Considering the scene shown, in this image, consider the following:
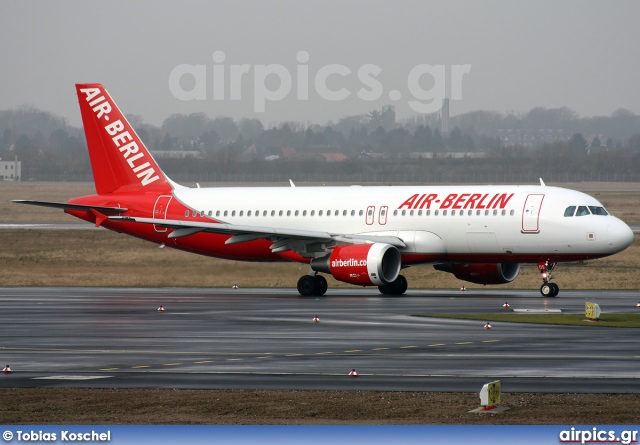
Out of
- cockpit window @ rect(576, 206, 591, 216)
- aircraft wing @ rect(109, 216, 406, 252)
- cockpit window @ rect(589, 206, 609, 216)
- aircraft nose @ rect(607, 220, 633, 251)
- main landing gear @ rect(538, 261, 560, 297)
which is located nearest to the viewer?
aircraft nose @ rect(607, 220, 633, 251)

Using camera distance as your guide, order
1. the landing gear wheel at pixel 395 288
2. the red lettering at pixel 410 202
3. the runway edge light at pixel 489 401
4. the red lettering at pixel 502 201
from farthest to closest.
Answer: the landing gear wheel at pixel 395 288
the red lettering at pixel 410 202
the red lettering at pixel 502 201
the runway edge light at pixel 489 401

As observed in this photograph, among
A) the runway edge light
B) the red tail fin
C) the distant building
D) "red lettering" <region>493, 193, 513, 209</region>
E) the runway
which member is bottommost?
the runway edge light

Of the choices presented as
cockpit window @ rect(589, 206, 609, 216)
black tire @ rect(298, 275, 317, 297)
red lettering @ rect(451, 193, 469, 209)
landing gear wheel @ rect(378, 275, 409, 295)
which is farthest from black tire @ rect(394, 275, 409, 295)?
cockpit window @ rect(589, 206, 609, 216)

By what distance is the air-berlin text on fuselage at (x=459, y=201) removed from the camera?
45.3 m

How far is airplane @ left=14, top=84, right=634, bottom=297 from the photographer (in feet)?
145

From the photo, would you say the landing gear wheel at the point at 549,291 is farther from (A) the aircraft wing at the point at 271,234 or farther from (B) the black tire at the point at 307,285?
(B) the black tire at the point at 307,285

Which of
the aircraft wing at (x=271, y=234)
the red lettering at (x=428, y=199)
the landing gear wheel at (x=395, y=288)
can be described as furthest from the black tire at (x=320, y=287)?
the red lettering at (x=428, y=199)

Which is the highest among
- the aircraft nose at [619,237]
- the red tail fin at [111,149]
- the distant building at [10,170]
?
the distant building at [10,170]

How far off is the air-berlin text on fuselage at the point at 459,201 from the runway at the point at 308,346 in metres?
3.61

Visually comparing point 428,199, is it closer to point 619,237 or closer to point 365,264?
point 365,264

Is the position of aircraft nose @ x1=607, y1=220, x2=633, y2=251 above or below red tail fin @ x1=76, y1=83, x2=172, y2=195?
below

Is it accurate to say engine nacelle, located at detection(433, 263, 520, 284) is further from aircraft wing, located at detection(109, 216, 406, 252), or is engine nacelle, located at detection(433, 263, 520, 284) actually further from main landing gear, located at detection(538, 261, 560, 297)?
aircraft wing, located at detection(109, 216, 406, 252)

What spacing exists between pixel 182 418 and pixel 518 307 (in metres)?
23.4

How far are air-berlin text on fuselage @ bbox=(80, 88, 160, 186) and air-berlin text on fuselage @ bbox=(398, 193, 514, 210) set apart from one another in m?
12.4
